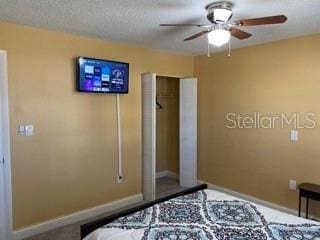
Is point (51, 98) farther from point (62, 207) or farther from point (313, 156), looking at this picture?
point (313, 156)

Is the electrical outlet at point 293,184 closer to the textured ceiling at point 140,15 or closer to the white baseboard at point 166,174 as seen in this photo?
the textured ceiling at point 140,15

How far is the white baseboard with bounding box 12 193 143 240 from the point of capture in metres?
3.00

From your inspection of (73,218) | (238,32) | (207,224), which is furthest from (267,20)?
(73,218)

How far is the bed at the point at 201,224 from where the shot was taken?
1.88 m

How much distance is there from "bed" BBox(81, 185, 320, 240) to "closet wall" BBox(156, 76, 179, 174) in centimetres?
302

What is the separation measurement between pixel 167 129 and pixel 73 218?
2.83m

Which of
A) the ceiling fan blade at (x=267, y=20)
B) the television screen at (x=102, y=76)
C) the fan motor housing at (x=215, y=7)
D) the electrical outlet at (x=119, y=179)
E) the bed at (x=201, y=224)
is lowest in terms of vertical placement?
the electrical outlet at (x=119, y=179)

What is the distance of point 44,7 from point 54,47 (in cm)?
85

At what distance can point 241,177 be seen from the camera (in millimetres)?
4195

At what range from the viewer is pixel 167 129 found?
5672 mm

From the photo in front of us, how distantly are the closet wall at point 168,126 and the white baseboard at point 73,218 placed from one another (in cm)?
154

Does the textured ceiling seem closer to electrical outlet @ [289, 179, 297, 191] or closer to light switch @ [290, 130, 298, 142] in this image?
light switch @ [290, 130, 298, 142]

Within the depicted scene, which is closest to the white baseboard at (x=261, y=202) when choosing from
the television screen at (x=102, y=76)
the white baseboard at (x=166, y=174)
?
the white baseboard at (x=166, y=174)

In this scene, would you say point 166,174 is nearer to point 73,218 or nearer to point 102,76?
point 73,218
